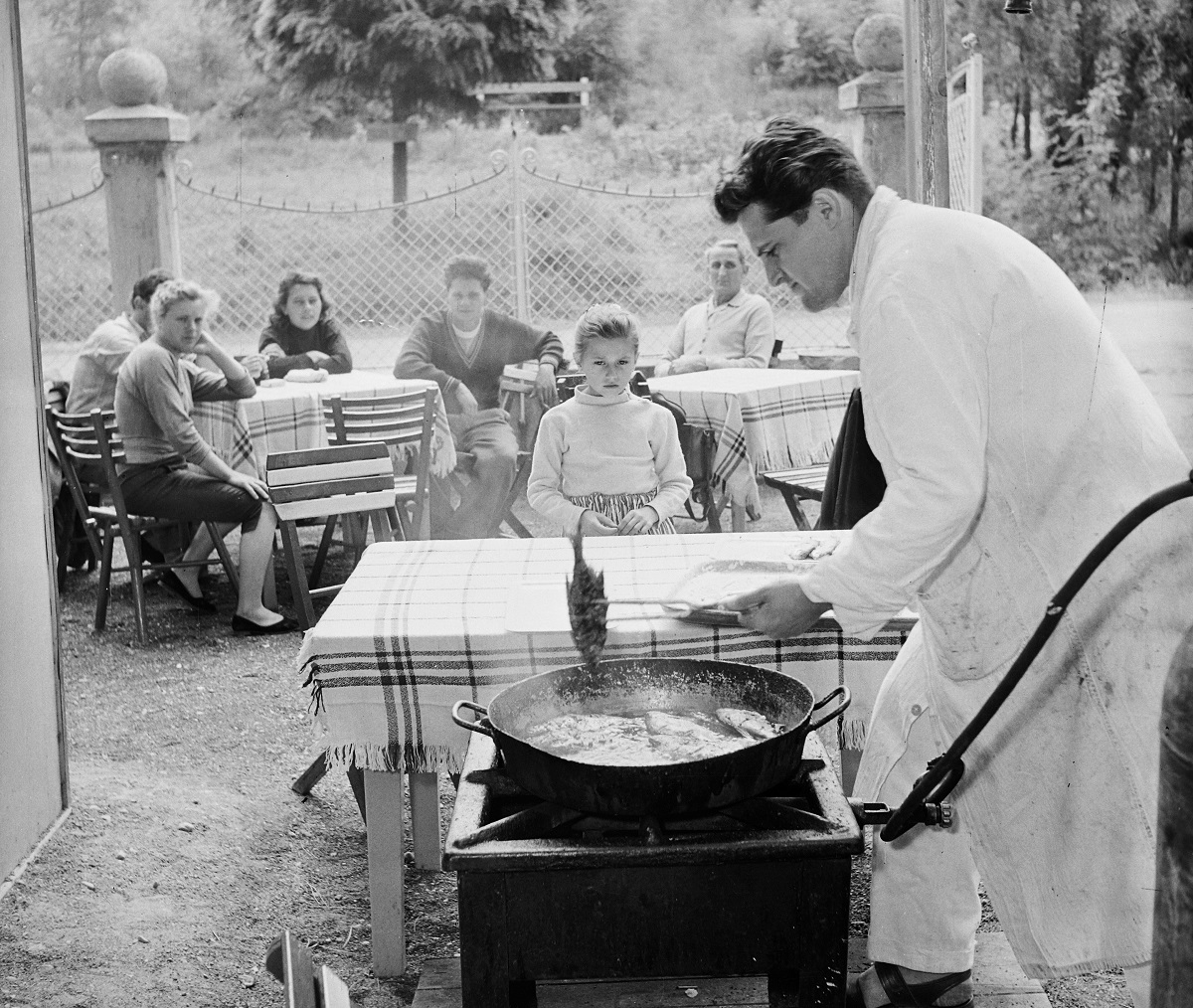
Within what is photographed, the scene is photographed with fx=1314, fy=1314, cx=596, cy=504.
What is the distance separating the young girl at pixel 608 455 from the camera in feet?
15.0

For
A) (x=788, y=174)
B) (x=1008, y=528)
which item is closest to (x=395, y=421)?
(x=788, y=174)

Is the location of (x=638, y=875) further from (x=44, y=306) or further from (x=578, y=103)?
(x=578, y=103)

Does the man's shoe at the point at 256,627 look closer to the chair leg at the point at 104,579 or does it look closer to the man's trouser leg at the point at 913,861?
the chair leg at the point at 104,579

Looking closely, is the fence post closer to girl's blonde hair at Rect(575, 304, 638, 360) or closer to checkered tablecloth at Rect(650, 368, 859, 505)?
checkered tablecloth at Rect(650, 368, 859, 505)

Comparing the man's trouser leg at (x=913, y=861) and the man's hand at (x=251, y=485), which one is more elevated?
the man's hand at (x=251, y=485)

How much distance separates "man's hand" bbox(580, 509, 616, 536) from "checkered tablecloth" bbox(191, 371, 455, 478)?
8.51ft

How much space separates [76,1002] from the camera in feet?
10.2

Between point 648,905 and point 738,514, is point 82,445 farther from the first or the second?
point 648,905

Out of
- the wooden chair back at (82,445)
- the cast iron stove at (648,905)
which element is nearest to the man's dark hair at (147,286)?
the wooden chair back at (82,445)

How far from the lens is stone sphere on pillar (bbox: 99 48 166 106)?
30.3ft

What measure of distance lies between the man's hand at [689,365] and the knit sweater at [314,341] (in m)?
2.02

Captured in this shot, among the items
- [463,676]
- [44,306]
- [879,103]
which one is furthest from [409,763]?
[44,306]

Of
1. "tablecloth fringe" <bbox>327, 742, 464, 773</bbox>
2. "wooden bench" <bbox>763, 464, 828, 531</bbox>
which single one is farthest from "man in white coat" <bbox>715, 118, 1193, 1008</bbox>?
"wooden bench" <bbox>763, 464, 828, 531</bbox>

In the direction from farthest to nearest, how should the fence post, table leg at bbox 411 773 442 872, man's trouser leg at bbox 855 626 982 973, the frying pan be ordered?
1. the fence post
2. table leg at bbox 411 773 442 872
3. man's trouser leg at bbox 855 626 982 973
4. the frying pan
